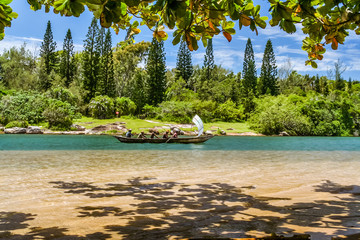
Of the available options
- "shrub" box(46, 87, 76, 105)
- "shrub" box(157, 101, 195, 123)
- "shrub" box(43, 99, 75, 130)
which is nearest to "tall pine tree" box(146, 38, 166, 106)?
"shrub" box(157, 101, 195, 123)

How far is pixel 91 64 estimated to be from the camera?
5134 centimetres

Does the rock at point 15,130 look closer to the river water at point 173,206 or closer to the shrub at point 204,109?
the shrub at point 204,109

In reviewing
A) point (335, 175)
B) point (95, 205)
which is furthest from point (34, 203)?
point (335, 175)

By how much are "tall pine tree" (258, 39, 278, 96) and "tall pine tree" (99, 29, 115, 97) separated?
3228 cm

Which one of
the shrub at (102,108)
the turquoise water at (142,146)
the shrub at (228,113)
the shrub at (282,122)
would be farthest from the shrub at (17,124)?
the shrub at (282,122)

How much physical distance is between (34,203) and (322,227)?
463 centimetres

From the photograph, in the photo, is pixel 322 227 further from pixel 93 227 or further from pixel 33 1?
pixel 33 1

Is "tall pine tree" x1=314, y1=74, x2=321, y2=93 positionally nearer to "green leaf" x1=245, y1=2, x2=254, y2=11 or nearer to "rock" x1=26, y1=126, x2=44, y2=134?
"rock" x1=26, y1=126, x2=44, y2=134

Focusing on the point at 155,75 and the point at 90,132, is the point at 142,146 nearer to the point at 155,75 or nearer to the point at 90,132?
the point at 90,132

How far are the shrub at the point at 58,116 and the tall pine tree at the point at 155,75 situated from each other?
18370mm

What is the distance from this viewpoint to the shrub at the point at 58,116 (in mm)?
34688

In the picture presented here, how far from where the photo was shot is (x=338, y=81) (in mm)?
64062

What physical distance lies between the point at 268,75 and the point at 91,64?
1504 inches

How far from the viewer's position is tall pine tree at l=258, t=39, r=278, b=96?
60.5 metres
